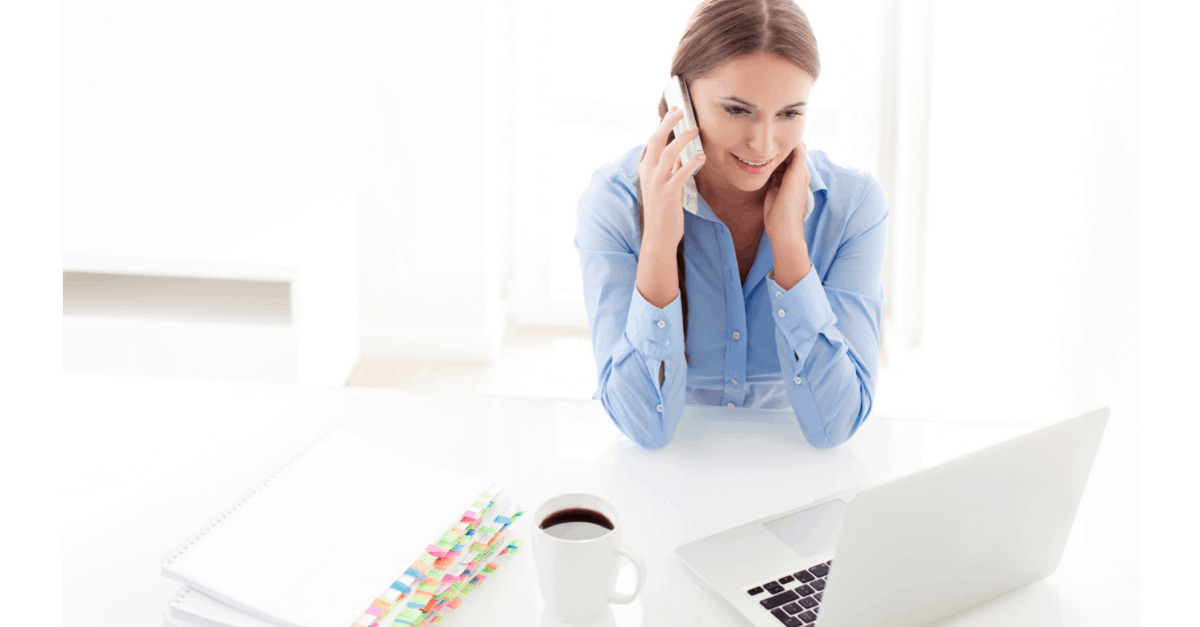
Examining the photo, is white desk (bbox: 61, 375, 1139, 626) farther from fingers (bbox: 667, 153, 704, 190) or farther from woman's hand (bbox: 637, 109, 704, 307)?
fingers (bbox: 667, 153, 704, 190)

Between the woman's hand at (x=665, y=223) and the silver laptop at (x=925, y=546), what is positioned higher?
the woman's hand at (x=665, y=223)

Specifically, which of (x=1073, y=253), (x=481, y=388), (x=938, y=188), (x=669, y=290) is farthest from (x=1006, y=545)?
(x=481, y=388)

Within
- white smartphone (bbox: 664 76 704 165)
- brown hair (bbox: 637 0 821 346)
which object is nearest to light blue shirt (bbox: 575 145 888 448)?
white smartphone (bbox: 664 76 704 165)

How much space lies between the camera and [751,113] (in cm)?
123

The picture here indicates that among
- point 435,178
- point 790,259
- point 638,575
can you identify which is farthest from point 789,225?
point 435,178

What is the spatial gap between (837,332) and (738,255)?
224 mm

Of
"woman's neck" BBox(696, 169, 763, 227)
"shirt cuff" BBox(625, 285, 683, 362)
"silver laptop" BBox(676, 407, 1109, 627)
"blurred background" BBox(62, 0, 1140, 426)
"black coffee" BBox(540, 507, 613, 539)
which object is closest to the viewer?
"silver laptop" BBox(676, 407, 1109, 627)

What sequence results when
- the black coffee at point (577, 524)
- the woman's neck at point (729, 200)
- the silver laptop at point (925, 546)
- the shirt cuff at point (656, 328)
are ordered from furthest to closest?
the woman's neck at point (729, 200), the shirt cuff at point (656, 328), the black coffee at point (577, 524), the silver laptop at point (925, 546)

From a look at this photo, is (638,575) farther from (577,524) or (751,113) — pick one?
(751,113)

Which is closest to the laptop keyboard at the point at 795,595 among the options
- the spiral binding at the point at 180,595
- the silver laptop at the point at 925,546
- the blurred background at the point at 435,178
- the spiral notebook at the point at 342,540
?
the silver laptop at the point at 925,546

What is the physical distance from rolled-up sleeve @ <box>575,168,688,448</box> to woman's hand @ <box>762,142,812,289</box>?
0.16 m

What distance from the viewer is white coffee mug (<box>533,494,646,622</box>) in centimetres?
85

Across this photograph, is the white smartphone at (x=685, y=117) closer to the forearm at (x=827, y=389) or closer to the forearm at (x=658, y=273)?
the forearm at (x=658, y=273)

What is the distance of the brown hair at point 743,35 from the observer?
1.20 meters
